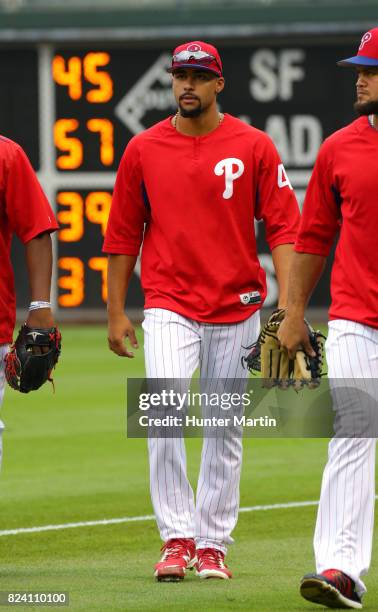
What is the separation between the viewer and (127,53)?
62.6ft

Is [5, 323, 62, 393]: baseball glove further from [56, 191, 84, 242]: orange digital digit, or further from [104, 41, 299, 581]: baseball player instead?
[56, 191, 84, 242]: orange digital digit

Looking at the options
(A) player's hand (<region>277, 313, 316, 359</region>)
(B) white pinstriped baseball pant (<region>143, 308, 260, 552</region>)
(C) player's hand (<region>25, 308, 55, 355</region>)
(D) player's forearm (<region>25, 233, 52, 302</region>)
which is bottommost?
(B) white pinstriped baseball pant (<region>143, 308, 260, 552</region>)

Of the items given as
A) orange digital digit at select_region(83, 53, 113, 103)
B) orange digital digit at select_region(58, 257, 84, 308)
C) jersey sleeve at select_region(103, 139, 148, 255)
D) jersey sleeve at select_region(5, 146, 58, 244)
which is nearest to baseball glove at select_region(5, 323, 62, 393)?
jersey sleeve at select_region(5, 146, 58, 244)

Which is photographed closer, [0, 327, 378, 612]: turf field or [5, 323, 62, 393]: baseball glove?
[0, 327, 378, 612]: turf field

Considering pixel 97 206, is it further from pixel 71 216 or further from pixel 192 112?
pixel 192 112

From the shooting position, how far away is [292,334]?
18.9ft

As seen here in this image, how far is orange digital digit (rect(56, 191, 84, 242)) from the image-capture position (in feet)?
62.0

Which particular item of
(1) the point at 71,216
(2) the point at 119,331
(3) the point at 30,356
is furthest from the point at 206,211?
(1) the point at 71,216

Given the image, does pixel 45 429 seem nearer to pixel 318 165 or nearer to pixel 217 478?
pixel 217 478

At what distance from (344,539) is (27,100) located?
14.3 meters

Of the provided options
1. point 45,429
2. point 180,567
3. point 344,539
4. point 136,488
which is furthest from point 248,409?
point 45,429

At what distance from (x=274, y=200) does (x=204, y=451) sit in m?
1.02

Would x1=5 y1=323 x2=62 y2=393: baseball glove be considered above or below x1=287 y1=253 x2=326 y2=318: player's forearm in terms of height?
below

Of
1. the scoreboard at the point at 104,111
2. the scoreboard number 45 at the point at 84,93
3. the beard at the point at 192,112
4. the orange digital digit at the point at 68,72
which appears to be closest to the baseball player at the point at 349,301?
the beard at the point at 192,112
